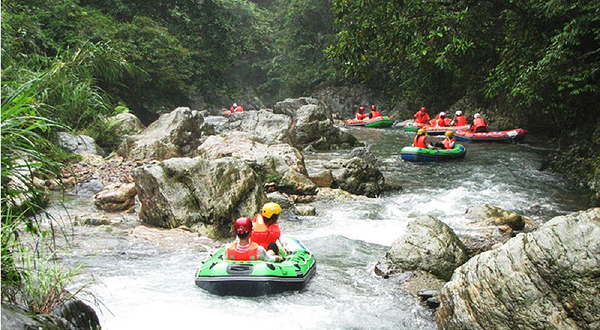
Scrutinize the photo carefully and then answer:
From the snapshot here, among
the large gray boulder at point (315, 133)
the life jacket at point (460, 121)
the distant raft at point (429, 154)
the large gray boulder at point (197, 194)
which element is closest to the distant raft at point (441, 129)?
the life jacket at point (460, 121)

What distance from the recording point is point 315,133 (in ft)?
56.7

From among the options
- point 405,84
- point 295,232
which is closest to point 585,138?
point 295,232

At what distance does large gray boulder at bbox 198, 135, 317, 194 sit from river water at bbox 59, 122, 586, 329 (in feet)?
2.66

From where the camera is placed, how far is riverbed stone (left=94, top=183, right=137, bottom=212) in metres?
9.02

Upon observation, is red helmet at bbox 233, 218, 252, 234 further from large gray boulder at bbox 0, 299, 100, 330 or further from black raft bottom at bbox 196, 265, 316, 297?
large gray boulder at bbox 0, 299, 100, 330

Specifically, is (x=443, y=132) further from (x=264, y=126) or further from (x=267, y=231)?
(x=267, y=231)

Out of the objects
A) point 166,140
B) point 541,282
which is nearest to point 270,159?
point 166,140

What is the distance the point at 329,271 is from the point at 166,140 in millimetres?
8139

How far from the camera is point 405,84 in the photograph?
24891 millimetres

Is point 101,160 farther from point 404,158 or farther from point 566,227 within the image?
point 566,227

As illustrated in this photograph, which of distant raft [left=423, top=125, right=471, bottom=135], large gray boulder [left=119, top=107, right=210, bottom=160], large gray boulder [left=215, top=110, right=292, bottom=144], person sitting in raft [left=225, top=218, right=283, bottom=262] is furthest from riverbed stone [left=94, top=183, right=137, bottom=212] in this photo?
distant raft [left=423, top=125, right=471, bottom=135]

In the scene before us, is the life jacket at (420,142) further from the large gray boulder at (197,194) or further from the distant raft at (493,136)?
the large gray boulder at (197,194)

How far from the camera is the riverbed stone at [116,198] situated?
902 cm

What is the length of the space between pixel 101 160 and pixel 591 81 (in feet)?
34.8
